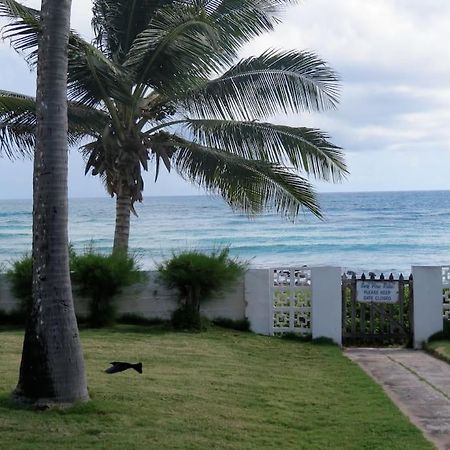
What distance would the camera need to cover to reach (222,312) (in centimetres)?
1382

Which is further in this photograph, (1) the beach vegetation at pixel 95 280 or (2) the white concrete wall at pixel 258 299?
(2) the white concrete wall at pixel 258 299

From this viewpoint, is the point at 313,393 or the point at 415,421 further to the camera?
the point at 313,393

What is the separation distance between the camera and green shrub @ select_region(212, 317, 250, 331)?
1371cm

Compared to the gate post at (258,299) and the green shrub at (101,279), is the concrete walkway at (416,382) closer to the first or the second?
the gate post at (258,299)

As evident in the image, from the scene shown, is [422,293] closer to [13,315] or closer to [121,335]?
[121,335]

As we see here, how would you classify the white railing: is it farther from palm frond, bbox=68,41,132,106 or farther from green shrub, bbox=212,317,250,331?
palm frond, bbox=68,41,132,106

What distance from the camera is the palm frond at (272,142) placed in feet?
44.5

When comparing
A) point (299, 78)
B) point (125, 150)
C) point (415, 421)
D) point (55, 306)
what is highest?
point (299, 78)

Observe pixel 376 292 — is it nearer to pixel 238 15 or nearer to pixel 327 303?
pixel 327 303

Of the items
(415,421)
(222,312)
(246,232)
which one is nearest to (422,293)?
(222,312)

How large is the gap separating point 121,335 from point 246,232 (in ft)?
145

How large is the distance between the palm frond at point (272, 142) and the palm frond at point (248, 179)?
24 cm

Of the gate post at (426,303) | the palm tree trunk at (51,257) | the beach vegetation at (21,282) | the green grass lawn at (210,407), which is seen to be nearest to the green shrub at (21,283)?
the beach vegetation at (21,282)

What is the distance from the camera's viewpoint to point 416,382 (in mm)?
9734
